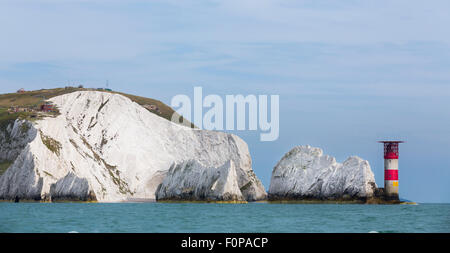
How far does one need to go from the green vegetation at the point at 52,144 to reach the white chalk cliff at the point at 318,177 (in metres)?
40.1

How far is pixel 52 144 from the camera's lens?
12688cm

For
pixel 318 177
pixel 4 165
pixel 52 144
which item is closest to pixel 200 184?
pixel 318 177

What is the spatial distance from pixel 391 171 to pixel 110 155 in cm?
6918

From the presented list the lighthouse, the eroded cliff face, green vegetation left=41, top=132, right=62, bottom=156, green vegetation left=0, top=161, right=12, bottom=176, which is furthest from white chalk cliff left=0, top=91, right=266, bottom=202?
the lighthouse

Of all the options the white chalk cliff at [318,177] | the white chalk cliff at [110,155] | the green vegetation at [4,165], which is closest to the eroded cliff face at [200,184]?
the white chalk cliff at [110,155]

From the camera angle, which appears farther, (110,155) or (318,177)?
(110,155)

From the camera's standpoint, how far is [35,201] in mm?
113625

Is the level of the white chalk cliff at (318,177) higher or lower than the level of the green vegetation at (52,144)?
lower

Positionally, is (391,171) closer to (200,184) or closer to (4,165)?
(200,184)

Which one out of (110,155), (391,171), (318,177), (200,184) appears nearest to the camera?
(391,171)

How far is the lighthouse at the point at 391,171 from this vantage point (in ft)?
354

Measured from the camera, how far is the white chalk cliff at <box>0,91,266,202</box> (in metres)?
117

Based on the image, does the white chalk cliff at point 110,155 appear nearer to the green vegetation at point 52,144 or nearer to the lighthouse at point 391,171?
the green vegetation at point 52,144
